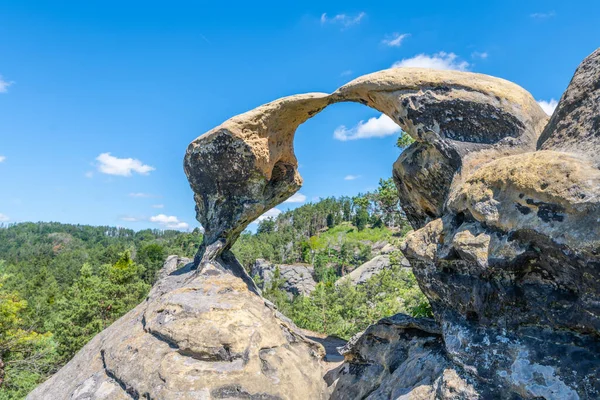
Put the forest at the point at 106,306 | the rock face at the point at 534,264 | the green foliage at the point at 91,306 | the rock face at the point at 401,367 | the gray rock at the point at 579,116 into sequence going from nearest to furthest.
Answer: the rock face at the point at 534,264 → the gray rock at the point at 579,116 → the rock face at the point at 401,367 → the forest at the point at 106,306 → the green foliage at the point at 91,306

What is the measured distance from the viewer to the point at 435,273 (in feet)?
Answer: 18.2

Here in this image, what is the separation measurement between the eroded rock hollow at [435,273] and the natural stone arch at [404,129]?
31mm

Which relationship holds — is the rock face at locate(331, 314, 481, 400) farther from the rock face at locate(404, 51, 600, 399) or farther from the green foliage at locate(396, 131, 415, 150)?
the green foliage at locate(396, 131, 415, 150)

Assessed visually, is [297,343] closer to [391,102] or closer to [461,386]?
[461,386]

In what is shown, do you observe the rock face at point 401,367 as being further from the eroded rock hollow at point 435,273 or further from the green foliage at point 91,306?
the green foliage at point 91,306

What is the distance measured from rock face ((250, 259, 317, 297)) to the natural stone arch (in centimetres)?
4718

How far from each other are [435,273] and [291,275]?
5533cm

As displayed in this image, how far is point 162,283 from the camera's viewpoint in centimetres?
958

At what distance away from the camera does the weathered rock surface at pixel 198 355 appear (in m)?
6.36

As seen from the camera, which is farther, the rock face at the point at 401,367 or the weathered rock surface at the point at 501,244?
the rock face at the point at 401,367

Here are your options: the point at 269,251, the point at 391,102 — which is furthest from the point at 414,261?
the point at 269,251

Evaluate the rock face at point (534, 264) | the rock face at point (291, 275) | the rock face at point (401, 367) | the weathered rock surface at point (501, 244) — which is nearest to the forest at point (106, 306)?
the rock face at point (401, 367)

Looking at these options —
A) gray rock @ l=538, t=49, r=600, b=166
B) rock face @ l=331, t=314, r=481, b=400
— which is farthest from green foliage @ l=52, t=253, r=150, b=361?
gray rock @ l=538, t=49, r=600, b=166

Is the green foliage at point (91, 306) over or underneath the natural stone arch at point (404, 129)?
underneath
